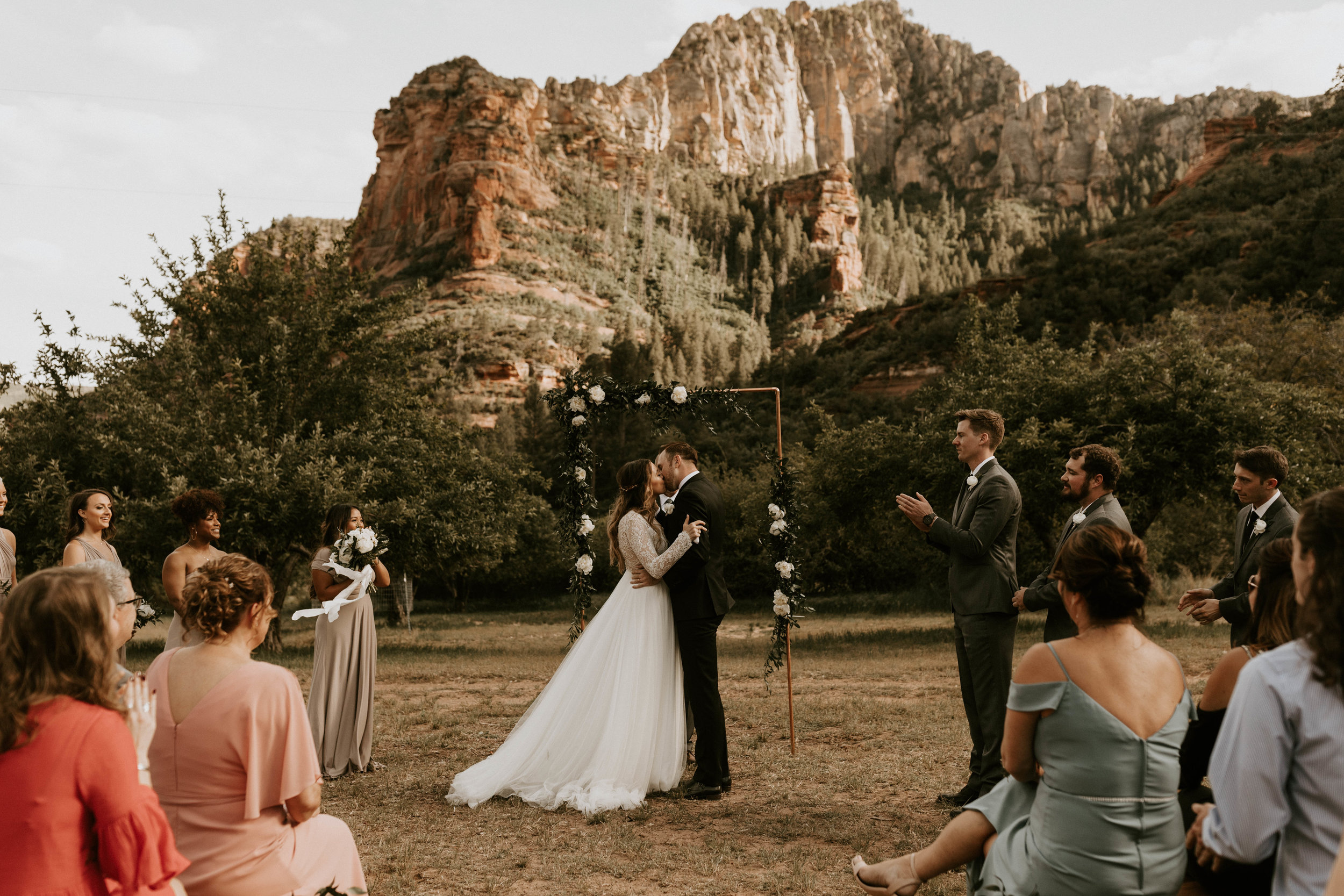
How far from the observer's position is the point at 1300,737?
2.12 metres

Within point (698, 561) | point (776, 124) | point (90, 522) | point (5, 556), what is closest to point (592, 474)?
point (698, 561)

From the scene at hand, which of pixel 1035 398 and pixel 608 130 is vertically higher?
pixel 608 130

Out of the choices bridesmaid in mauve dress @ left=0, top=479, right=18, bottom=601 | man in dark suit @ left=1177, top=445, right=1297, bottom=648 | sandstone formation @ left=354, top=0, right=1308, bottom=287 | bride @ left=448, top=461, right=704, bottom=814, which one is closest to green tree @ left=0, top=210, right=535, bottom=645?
bridesmaid in mauve dress @ left=0, top=479, right=18, bottom=601

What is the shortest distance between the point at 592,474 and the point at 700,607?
92.6 inches

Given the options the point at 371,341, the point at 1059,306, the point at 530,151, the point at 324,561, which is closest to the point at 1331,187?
the point at 1059,306

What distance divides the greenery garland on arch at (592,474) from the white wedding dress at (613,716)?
1008 millimetres

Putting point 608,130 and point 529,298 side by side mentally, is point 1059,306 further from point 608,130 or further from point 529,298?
point 608,130

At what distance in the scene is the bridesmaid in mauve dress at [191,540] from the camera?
6406mm

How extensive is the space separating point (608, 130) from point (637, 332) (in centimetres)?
5299

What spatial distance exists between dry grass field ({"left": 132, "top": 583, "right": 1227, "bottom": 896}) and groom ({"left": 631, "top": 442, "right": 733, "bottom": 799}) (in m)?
0.29

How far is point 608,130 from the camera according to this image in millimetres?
125500

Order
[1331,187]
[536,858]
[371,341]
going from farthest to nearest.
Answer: [1331,187] < [371,341] < [536,858]

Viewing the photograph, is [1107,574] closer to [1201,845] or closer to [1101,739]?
[1101,739]

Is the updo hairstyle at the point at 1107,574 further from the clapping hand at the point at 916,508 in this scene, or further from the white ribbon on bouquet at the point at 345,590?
the white ribbon on bouquet at the point at 345,590
